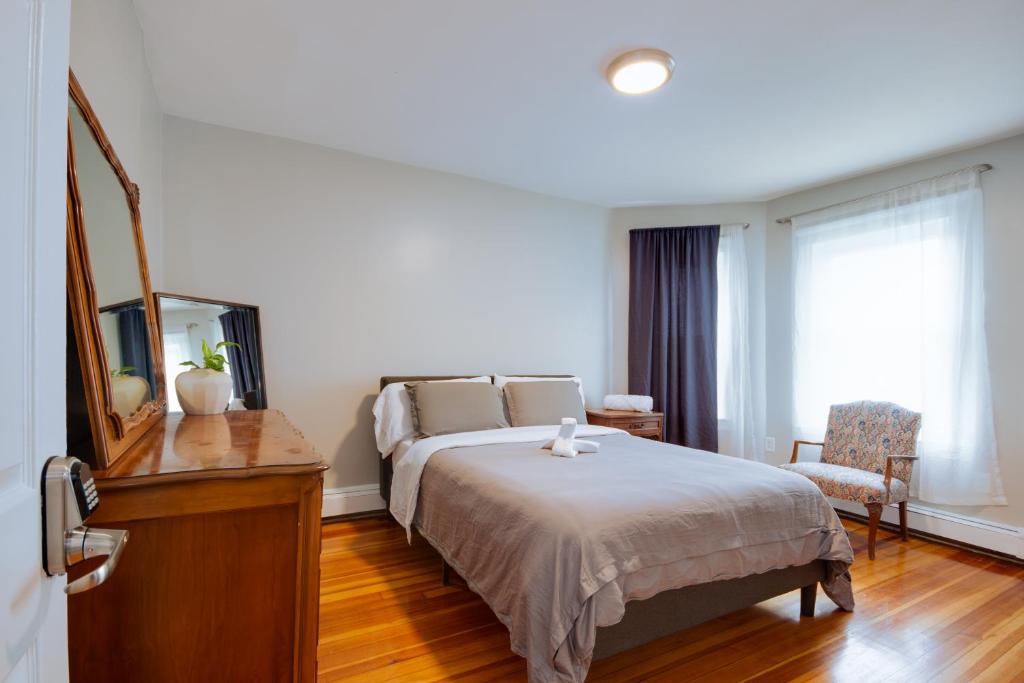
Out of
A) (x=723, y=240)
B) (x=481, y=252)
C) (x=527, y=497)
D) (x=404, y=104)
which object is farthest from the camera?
(x=723, y=240)

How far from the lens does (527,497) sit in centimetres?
186

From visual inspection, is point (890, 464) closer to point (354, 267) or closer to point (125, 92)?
point (354, 267)

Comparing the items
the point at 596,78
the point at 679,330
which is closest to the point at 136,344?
the point at 596,78

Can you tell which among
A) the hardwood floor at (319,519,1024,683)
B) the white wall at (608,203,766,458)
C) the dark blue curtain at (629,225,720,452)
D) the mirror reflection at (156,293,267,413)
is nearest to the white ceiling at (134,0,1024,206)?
the white wall at (608,203,766,458)

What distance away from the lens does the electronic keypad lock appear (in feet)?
1.79

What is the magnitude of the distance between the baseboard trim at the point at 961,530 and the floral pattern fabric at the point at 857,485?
0.39 metres

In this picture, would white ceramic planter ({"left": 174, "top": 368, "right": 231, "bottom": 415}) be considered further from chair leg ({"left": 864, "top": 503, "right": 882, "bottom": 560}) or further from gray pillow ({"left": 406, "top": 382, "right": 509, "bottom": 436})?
chair leg ({"left": 864, "top": 503, "right": 882, "bottom": 560})

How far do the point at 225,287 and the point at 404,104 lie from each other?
1.57 m

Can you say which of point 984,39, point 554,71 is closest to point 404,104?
point 554,71

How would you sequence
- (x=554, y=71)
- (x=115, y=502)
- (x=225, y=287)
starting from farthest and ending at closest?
(x=225, y=287) < (x=554, y=71) < (x=115, y=502)

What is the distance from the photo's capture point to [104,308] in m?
1.23

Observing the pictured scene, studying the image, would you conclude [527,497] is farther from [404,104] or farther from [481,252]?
[481,252]

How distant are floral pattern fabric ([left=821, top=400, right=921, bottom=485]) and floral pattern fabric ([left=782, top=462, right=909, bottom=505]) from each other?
0.37 feet

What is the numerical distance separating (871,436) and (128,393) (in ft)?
13.3
